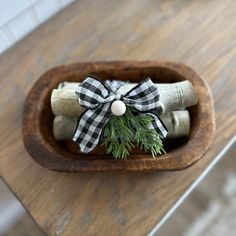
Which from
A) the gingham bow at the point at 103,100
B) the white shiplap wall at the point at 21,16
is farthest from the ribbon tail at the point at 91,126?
the white shiplap wall at the point at 21,16

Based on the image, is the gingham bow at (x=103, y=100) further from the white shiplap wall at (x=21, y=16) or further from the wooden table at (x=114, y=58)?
the white shiplap wall at (x=21, y=16)

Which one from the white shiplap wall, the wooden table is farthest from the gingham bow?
the white shiplap wall

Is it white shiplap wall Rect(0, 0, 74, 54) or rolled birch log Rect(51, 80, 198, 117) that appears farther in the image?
white shiplap wall Rect(0, 0, 74, 54)

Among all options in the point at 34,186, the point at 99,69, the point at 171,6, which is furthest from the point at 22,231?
the point at 171,6

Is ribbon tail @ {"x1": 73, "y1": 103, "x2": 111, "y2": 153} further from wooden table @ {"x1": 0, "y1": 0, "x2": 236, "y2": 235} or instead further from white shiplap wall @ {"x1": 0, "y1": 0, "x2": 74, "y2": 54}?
white shiplap wall @ {"x1": 0, "y1": 0, "x2": 74, "y2": 54}

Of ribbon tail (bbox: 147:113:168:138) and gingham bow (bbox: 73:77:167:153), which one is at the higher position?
gingham bow (bbox: 73:77:167:153)

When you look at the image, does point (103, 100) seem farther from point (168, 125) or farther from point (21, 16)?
point (21, 16)

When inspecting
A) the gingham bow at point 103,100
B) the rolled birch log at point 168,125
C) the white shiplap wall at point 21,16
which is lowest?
the rolled birch log at point 168,125
